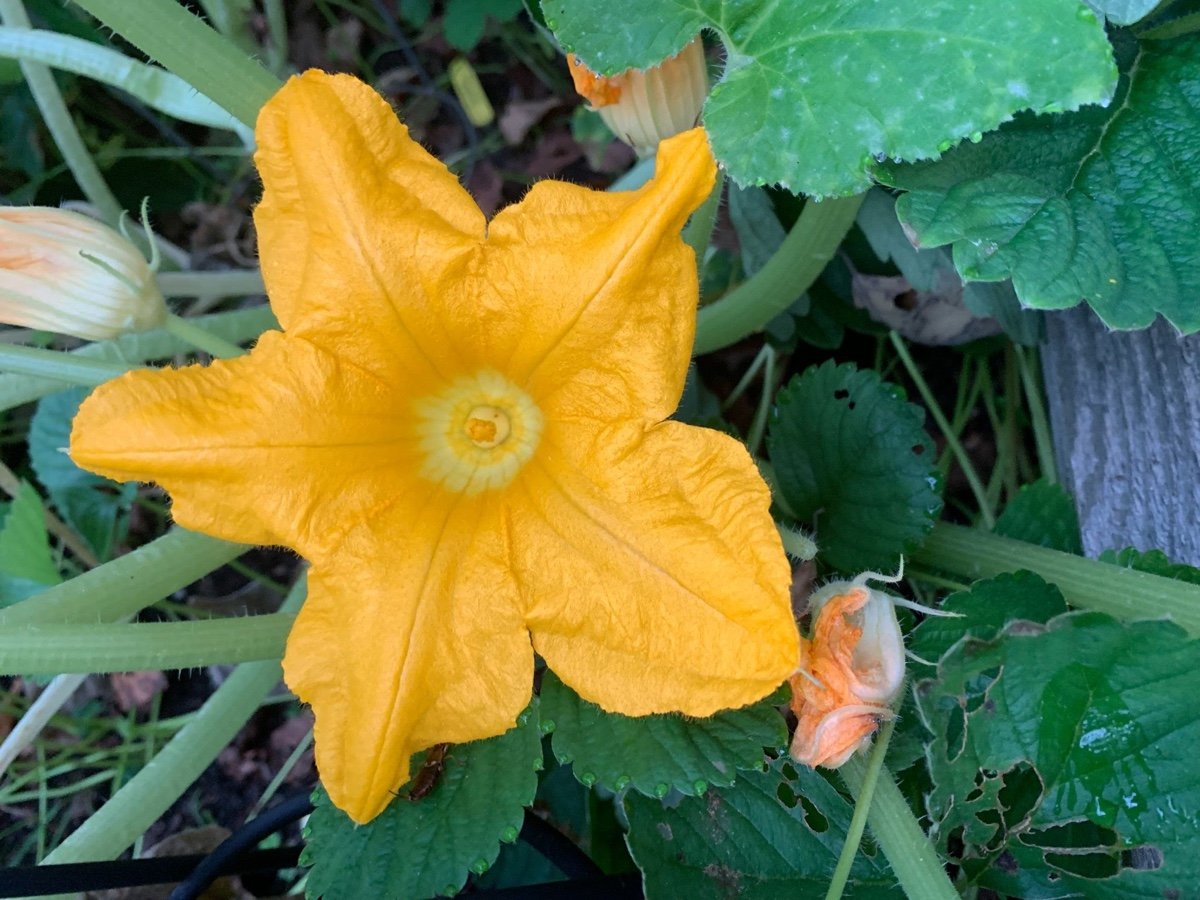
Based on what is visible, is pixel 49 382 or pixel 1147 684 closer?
pixel 1147 684

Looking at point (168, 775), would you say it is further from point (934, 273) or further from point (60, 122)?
point (934, 273)

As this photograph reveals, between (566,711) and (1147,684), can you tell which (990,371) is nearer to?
(1147,684)

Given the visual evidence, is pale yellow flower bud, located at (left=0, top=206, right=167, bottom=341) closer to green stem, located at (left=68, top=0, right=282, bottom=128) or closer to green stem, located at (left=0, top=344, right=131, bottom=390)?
green stem, located at (left=0, top=344, right=131, bottom=390)

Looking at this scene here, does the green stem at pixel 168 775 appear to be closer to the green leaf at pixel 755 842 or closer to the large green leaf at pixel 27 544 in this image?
the large green leaf at pixel 27 544

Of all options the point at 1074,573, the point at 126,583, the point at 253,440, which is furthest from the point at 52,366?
the point at 1074,573

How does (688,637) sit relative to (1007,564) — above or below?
below

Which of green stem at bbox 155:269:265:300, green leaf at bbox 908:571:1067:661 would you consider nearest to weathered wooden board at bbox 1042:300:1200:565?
green leaf at bbox 908:571:1067:661

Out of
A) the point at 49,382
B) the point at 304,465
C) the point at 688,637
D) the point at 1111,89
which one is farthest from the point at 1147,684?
the point at 49,382

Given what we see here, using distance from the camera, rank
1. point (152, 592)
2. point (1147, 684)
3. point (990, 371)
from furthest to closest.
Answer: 1. point (990, 371)
2. point (152, 592)
3. point (1147, 684)
